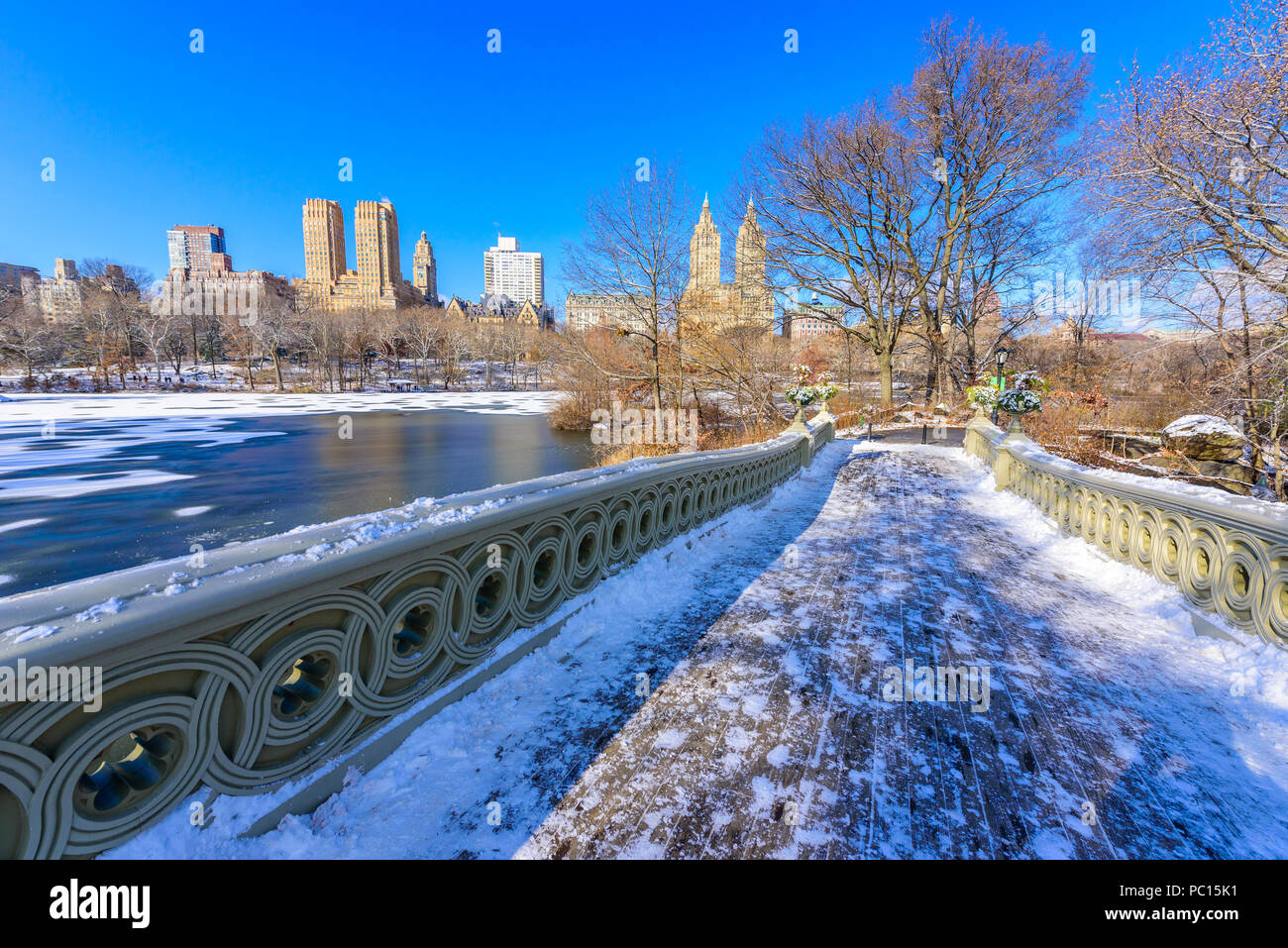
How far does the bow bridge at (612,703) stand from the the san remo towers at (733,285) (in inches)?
593

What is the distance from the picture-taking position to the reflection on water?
1053cm

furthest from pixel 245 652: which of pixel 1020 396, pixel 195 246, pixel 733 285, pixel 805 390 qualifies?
pixel 195 246

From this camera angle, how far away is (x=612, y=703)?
2.80 m

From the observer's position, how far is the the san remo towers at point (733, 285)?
19047mm

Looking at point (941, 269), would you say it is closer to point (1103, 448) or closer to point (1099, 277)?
point (1103, 448)

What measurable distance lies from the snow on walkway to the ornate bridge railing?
18 centimetres

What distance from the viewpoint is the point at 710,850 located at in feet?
6.19

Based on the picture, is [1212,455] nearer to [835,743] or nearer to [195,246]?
[835,743]

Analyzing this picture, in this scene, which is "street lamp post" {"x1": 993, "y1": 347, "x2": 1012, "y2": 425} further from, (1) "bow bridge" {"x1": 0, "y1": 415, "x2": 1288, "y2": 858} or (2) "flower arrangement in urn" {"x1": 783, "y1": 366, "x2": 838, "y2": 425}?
(1) "bow bridge" {"x1": 0, "y1": 415, "x2": 1288, "y2": 858}

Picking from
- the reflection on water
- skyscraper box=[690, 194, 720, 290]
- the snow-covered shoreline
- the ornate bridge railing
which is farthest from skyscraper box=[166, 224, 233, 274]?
the ornate bridge railing

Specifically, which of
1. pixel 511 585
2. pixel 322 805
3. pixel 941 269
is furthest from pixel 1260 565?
pixel 941 269

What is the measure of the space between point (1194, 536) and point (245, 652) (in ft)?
17.8
